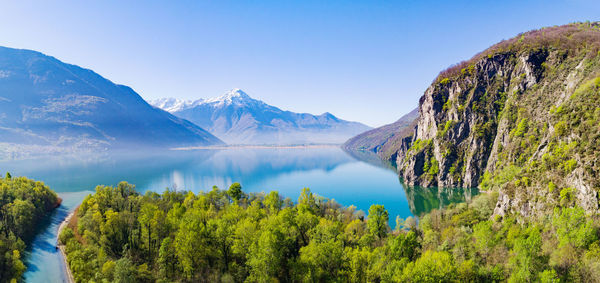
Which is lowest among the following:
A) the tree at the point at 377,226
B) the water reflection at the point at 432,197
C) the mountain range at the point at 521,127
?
the water reflection at the point at 432,197

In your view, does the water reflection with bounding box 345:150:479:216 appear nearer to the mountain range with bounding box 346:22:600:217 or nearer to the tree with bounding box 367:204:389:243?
the mountain range with bounding box 346:22:600:217

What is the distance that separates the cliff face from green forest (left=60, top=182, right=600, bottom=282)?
23.5 ft

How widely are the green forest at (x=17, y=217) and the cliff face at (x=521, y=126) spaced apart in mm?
89130

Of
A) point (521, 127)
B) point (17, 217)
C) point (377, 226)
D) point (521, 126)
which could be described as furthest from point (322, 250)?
point (521, 126)

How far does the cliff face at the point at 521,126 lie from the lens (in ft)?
156

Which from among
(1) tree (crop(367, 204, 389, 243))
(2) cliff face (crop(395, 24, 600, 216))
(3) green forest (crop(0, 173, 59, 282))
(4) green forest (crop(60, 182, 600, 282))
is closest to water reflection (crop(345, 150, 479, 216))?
(2) cliff face (crop(395, 24, 600, 216))

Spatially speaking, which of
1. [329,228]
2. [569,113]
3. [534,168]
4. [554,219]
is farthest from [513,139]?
[329,228]

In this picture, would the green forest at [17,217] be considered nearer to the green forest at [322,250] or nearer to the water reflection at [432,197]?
the green forest at [322,250]

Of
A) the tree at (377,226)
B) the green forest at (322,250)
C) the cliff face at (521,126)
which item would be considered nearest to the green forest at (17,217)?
the green forest at (322,250)

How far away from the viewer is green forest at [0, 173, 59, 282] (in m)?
42.6

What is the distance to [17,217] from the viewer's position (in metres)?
57.2

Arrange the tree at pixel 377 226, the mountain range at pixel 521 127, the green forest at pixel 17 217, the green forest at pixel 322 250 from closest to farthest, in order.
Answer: the green forest at pixel 322 250, the green forest at pixel 17 217, the mountain range at pixel 521 127, the tree at pixel 377 226

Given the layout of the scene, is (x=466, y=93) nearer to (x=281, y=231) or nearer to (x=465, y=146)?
(x=465, y=146)

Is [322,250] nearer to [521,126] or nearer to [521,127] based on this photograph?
[521,127]
